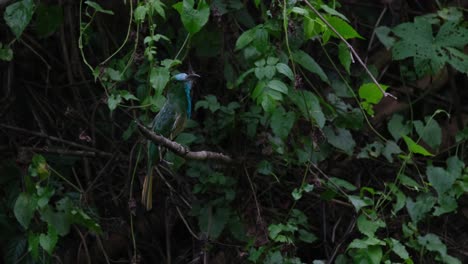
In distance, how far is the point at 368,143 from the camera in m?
3.34

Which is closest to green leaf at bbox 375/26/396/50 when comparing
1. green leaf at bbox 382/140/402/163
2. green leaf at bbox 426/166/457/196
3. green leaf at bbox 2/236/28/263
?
green leaf at bbox 382/140/402/163

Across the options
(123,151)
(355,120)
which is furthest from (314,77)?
(123,151)

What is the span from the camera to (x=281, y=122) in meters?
2.77

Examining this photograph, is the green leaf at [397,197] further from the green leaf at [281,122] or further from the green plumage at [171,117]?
the green plumage at [171,117]

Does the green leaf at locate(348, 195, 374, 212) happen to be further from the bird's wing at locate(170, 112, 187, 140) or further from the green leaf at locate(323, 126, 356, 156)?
the bird's wing at locate(170, 112, 187, 140)

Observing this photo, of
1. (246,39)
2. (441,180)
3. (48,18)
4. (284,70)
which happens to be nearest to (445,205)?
(441,180)

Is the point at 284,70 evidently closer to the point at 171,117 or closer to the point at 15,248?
the point at 171,117

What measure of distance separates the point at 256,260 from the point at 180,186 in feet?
1.58

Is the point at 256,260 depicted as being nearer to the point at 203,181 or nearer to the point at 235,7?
the point at 203,181

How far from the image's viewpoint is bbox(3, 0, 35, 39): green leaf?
105 inches

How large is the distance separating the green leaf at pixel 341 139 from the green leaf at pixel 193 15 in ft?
2.80

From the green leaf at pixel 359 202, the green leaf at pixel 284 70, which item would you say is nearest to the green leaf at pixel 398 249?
the green leaf at pixel 359 202

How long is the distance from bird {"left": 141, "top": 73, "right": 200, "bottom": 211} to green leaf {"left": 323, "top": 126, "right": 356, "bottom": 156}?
60 centimetres

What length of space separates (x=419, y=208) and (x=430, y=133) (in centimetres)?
29
